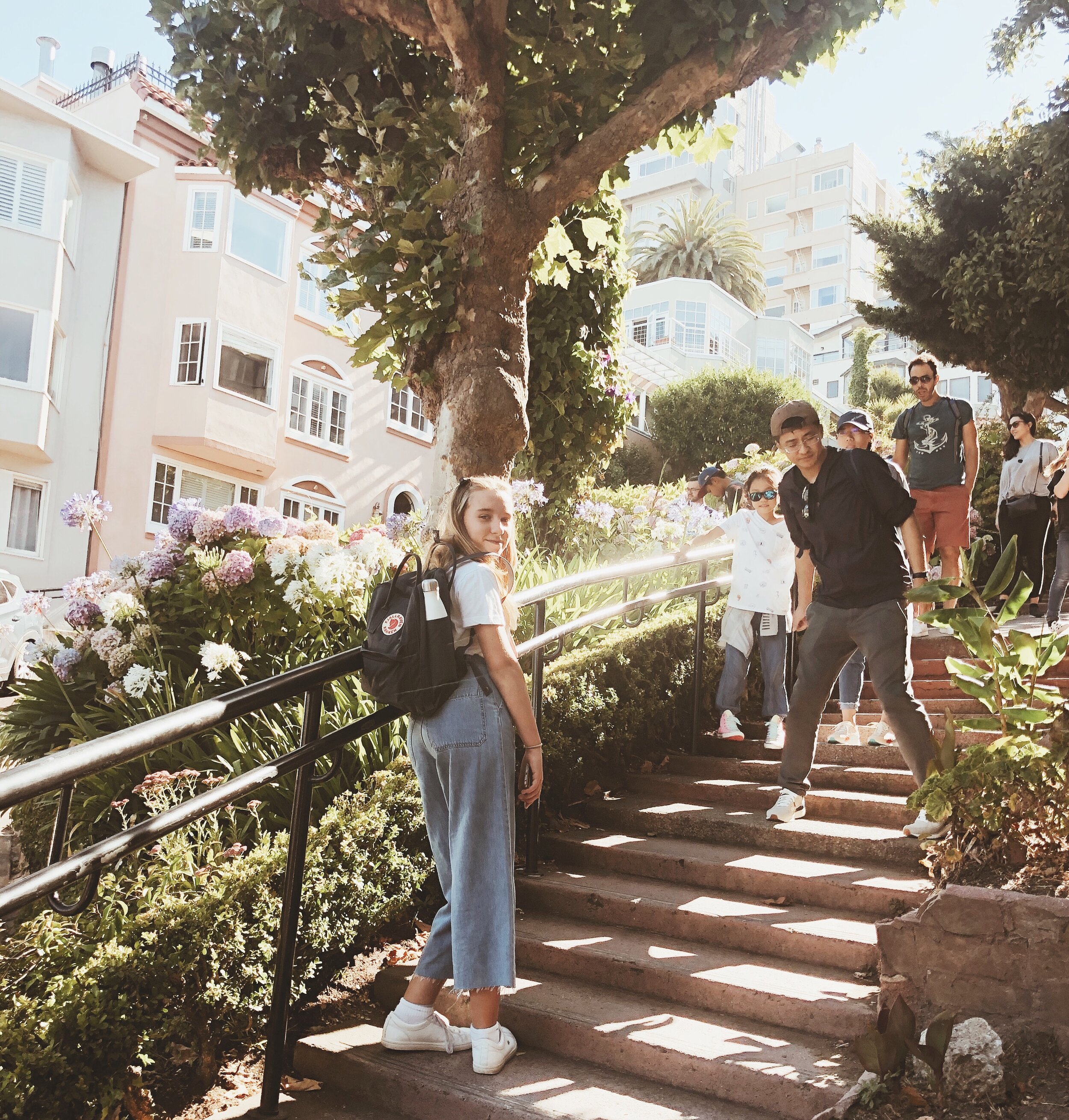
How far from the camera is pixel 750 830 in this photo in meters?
4.52

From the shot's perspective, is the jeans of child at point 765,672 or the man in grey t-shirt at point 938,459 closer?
the jeans of child at point 765,672

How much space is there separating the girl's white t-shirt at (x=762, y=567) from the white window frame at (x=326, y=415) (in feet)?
54.2

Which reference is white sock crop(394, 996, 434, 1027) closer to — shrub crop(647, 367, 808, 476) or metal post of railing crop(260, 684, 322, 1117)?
metal post of railing crop(260, 684, 322, 1117)

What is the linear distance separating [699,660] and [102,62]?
77.8ft

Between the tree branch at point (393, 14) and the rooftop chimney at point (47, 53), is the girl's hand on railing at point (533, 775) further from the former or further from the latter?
the rooftop chimney at point (47, 53)

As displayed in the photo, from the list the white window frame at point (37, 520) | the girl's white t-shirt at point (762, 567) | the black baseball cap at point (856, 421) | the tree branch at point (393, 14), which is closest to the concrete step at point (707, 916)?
the girl's white t-shirt at point (762, 567)

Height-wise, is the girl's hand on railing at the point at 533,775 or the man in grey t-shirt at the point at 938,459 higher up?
the man in grey t-shirt at the point at 938,459

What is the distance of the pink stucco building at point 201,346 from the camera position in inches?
753

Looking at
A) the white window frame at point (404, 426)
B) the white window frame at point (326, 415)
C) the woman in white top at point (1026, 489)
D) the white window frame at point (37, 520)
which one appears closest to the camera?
the woman in white top at point (1026, 489)

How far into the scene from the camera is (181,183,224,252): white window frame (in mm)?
19734

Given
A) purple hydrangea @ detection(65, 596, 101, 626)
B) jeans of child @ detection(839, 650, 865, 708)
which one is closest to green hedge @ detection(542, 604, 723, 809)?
jeans of child @ detection(839, 650, 865, 708)

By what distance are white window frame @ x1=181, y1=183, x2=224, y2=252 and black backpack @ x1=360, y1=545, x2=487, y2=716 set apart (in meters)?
18.7

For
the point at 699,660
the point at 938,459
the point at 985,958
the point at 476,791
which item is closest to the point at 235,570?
the point at 699,660

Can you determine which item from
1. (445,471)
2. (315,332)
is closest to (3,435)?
(315,332)
